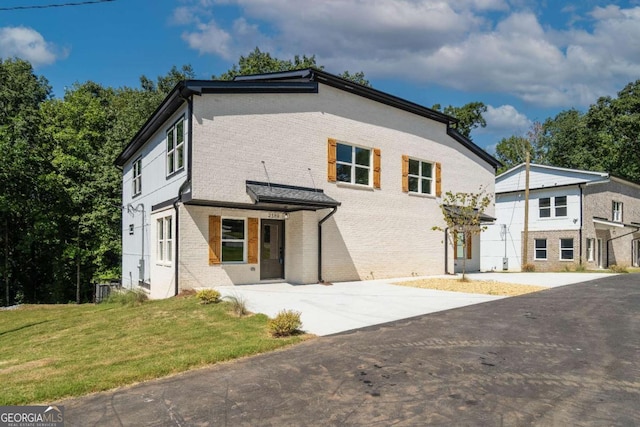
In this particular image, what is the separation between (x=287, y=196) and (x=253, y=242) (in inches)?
86.7

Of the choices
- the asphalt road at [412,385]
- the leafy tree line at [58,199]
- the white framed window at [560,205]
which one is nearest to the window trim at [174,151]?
the asphalt road at [412,385]

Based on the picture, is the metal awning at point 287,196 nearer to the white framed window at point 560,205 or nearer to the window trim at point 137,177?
the window trim at point 137,177

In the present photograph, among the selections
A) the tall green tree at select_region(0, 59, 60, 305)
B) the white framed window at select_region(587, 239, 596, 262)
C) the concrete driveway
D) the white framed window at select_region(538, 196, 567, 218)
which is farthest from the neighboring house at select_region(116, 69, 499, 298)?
the white framed window at select_region(587, 239, 596, 262)

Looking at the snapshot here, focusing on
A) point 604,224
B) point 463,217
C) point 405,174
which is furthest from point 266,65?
point 604,224

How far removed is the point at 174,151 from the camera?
15.7m

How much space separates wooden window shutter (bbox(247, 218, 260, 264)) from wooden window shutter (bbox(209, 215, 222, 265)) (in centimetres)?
117

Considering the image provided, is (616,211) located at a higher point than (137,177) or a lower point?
lower

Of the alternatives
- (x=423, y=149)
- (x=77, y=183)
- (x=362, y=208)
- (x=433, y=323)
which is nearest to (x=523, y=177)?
(x=423, y=149)

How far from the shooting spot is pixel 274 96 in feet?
51.4

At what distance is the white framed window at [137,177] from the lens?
70.1 ft

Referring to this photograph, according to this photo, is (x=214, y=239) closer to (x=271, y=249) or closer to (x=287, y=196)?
(x=271, y=249)

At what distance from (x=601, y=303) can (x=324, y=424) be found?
10.8 metres

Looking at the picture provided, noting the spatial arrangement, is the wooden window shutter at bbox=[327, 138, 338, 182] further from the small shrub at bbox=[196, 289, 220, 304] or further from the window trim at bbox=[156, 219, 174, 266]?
the small shrub at bbox=[196, 289, 220, 304]

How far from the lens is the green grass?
575cm
